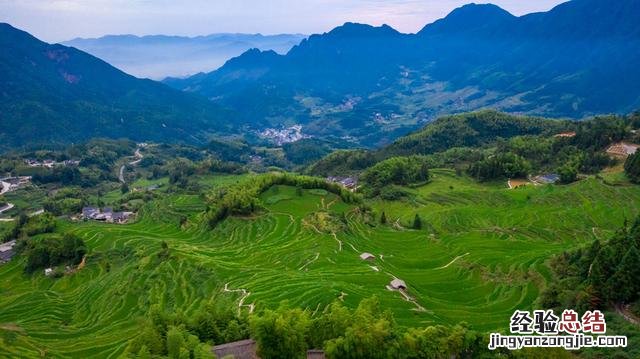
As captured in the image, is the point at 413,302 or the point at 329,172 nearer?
the point at 413,302

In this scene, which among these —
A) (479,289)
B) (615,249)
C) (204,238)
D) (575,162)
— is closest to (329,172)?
(575,162)

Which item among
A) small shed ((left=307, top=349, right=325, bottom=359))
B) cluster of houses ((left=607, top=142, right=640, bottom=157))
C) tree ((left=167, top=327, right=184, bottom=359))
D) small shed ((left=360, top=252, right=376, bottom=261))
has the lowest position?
small shed ((left=360, top=252, right=376, bottom=261))

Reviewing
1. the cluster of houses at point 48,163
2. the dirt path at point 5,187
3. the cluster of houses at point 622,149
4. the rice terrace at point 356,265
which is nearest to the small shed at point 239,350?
the rice terrace at point 356,265

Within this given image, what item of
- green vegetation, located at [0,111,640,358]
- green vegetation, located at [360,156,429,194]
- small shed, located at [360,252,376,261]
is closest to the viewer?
green vegetation, located at [0,111,640,358]

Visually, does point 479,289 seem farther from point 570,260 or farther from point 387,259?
point 387,259

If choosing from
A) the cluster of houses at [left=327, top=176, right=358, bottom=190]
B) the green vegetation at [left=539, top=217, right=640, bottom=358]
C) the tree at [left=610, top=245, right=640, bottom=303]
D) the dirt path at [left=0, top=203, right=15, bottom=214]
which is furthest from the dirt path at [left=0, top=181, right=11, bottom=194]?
the tree at [left=610, top=245, right=640, bottom=303]

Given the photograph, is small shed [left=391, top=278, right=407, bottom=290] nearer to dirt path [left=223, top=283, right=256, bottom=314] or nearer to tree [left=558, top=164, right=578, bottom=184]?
dirt path [left=223, top=283, right=256, bottom=314]

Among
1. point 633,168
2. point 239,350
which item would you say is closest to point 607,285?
point 239,350
